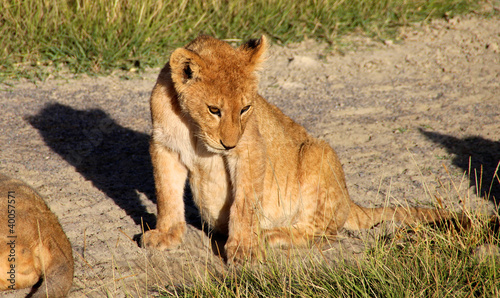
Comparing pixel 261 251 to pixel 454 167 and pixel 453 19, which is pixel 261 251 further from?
pixel 453 19

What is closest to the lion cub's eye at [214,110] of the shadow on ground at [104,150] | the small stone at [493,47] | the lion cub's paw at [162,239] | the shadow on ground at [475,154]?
the lion cub's paw at [162,239]

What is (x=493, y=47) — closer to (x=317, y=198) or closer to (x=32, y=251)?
(x=317, y=198)

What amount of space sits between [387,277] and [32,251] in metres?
2.25

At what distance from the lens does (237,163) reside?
4105mm

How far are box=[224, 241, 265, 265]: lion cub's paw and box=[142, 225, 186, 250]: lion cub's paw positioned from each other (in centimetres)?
43

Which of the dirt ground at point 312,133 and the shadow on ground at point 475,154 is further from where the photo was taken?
the shadow on ground at point 475,154

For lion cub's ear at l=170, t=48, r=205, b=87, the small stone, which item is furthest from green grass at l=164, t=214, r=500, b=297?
the small stone

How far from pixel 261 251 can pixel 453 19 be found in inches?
301

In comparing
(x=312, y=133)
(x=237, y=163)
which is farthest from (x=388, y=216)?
(x=312, y=133)

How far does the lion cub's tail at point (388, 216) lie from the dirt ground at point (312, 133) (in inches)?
4.3

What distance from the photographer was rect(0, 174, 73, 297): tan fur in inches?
128

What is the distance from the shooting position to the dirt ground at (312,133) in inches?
169

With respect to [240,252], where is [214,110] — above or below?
above

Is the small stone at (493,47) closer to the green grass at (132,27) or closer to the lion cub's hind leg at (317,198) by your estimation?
the green grass at (132,27)
